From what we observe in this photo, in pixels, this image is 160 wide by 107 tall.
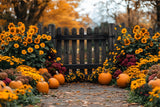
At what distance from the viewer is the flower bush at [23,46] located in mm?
6461

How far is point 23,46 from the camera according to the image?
6.59 m

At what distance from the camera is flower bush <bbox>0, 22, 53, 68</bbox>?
6461 millimetres

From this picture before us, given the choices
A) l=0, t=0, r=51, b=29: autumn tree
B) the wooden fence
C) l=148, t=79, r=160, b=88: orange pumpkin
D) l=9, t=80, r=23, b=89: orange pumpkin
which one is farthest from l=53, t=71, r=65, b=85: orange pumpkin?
l=0, t=0, r=51, b=29: autumn tree

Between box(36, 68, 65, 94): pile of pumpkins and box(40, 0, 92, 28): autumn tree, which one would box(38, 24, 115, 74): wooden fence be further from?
box(40, 0, 92, 28): autumn tree

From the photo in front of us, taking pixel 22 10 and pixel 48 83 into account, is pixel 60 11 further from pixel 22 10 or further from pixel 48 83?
pixel 48 83

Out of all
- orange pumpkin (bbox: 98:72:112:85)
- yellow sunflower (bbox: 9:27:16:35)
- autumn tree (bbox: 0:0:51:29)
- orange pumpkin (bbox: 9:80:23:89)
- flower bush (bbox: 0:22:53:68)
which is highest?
Answer: autumn tree (bbox: 0:0:51:29)

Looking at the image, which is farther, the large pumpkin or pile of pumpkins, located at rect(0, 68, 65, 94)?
the large pumpkin

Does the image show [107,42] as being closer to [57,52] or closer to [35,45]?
[57,52]

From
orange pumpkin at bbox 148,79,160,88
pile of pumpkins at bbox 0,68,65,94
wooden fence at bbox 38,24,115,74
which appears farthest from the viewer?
wooden fence at bbox 38,24,115,74

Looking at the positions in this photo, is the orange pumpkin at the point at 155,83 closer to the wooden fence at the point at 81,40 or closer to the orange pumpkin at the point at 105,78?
the orange pumpkin at the point at 105,78

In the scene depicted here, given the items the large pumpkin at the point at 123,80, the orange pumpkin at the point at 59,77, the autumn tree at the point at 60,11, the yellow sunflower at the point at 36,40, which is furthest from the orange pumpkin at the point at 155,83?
the autumn tree at the point at 60,11

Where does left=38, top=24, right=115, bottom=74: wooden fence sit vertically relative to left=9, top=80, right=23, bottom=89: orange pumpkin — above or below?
above

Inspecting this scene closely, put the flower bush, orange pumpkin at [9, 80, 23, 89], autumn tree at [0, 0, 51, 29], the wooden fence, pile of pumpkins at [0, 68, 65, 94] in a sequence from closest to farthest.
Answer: pile of pumpkins at [0, 68, 65, 94], orange pumpkin at [9, 80, 23, 89], the flower bush, the wooden fence, autumn tree at [0, 0, 51, 29]

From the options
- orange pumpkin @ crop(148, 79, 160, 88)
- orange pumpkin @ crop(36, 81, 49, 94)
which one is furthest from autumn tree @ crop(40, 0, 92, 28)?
orange pumpkin @ crop(148, 79, 160, 88)
